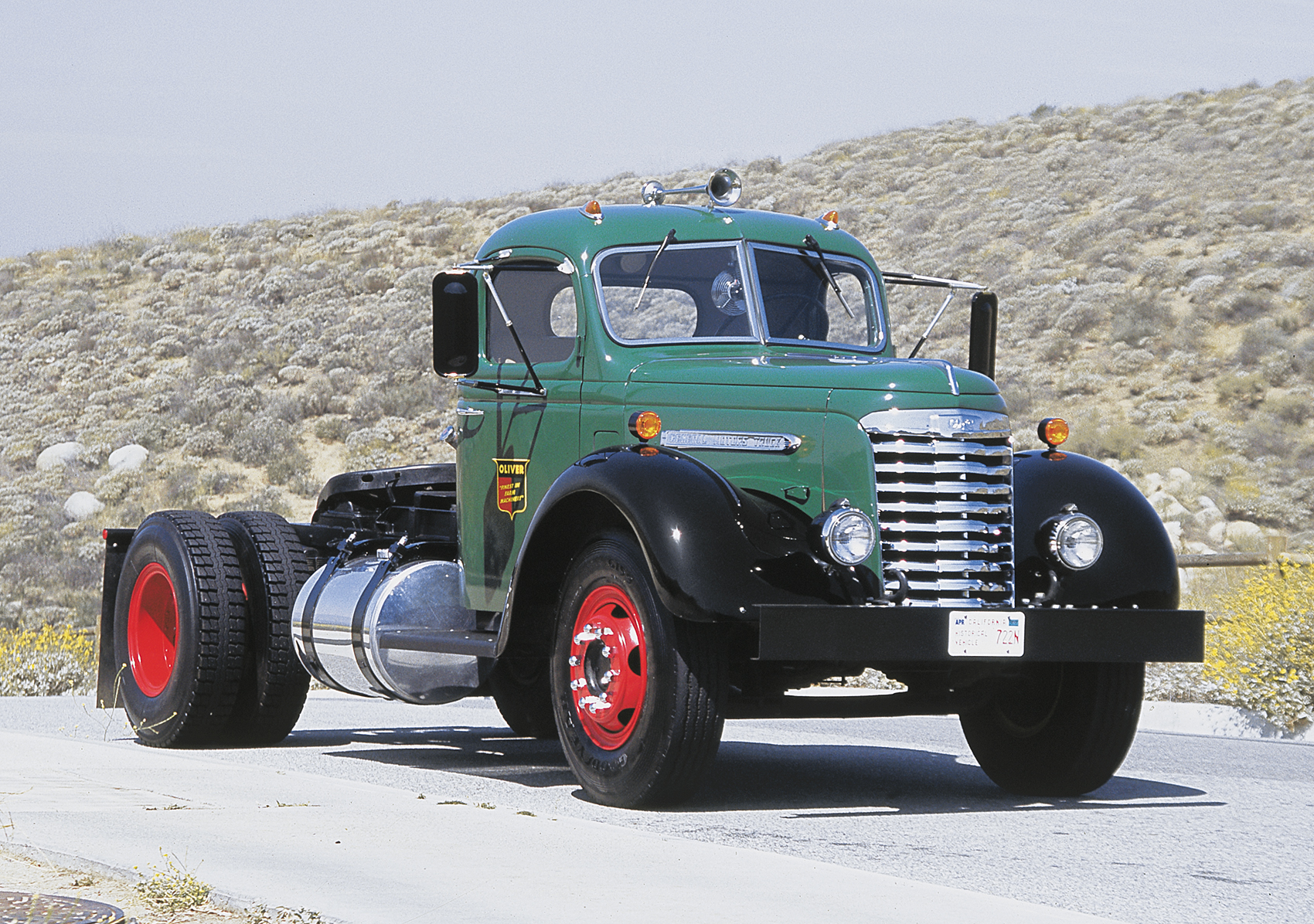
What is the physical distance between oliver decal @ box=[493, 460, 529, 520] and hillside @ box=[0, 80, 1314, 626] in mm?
17545

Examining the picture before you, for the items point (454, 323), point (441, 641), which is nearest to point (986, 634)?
point (441, 641)

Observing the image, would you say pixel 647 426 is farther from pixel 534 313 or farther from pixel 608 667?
pixel 534 313

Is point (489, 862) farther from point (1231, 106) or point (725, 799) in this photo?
point (1231, 106)

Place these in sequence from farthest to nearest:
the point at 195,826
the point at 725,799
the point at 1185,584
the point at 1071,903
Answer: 1. the point at 1185,584
2. the point at 725,799
3. the point at 195,826
4. the point at 1071,903

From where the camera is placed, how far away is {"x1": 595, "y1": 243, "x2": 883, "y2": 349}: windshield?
27.8 ft

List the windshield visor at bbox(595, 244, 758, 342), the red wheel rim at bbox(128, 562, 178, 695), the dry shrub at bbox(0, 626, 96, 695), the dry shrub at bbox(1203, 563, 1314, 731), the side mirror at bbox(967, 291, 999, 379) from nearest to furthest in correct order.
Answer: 1. the windshield visor at bbox(595, 244, 758, 342)
2. the side mirror at bbox(967, 291, 999, 379)
3. the red wheel rim at bbox(128, 562, 178, 695)
4. the dry shrub at bbox(1203, 563, 1314, 731)
5. the dry shrub at bbox(0, 626, 96, 695)

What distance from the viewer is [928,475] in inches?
290

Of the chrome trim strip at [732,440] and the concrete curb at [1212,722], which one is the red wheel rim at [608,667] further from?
the concrete curb at [1212,722]

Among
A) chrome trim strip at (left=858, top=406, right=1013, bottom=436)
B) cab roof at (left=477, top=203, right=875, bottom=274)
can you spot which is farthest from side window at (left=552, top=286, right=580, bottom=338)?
chrome trim strip at (left=858, top=406, right=1013, bottom=436)

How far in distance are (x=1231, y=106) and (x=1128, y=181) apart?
5.83 m

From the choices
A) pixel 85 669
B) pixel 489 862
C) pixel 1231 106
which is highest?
pixel 1231 106

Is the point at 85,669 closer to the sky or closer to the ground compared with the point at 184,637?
closer to the ground

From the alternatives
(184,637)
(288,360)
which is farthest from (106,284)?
(184,637)

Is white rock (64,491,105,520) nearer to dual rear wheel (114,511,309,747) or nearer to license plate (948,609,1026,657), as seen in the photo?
dual rear wheel (114,511,309,747)
